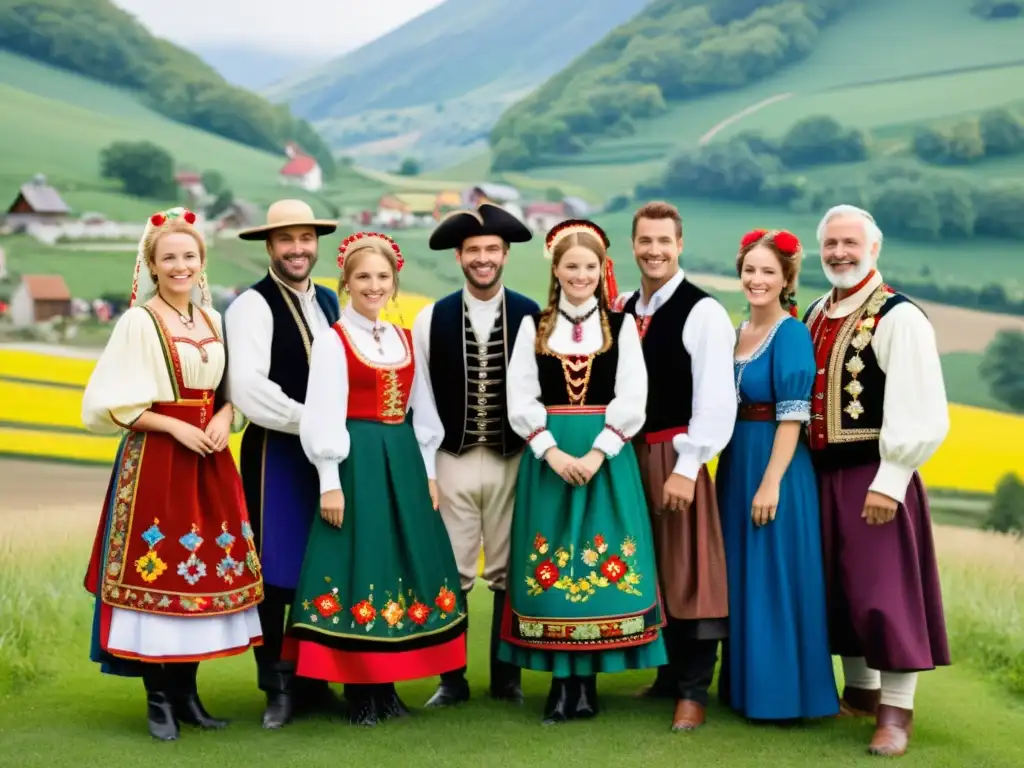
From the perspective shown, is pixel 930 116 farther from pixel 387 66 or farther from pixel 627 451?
pixel 627 451

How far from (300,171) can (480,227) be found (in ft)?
16.7

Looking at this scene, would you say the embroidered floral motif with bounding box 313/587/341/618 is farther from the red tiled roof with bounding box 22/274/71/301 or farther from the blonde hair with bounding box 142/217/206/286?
the red tiled roof with bounding box 22/274/71/301

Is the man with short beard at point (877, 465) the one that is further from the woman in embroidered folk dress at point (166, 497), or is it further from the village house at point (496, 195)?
the village house at point (496, 195)

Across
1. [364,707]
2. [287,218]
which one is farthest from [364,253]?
[364,707]

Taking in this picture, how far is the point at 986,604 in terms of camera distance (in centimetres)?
568

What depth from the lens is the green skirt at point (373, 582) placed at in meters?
3.48

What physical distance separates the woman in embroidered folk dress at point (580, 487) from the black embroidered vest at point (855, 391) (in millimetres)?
561

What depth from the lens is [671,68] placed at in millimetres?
8742

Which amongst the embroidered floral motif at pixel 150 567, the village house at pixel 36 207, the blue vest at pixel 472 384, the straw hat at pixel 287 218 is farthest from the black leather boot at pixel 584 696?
the village house at pixel 36 207

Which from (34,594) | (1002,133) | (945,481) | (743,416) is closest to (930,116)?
(1002,133)

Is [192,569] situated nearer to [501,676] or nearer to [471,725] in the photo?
[471,725]

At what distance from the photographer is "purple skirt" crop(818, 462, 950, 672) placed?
3.42m

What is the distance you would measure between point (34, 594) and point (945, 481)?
5.26m

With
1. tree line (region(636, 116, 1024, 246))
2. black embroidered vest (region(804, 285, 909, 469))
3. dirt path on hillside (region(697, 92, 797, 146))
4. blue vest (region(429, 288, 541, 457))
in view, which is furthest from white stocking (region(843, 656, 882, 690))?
dirt path on hillside (region(697, 92, 797, 146))
